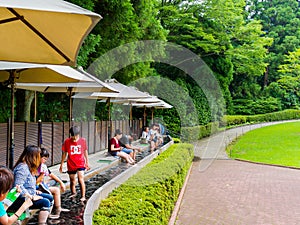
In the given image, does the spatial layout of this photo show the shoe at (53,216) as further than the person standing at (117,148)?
No

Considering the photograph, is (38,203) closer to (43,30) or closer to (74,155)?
(74,155)

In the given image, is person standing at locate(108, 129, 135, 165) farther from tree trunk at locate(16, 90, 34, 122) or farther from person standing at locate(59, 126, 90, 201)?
tree trunk at locate(16, 90, 34, 122)

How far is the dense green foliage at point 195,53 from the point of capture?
1526 cm

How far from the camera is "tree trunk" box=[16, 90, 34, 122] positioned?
45.5ft

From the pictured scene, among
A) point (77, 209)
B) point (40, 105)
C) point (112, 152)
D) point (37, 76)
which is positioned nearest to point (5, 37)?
point (37, 76)

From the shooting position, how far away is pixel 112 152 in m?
10.6

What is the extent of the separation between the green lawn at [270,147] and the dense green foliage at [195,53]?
443 centimetres

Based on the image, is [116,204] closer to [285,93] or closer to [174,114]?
[174,114]

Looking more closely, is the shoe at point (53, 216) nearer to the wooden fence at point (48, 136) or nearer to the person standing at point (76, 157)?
the person standing at point (76, 157)

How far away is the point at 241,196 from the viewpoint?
1225cm

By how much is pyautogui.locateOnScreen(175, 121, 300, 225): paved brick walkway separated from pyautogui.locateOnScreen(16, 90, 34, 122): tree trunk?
6315 millimetres

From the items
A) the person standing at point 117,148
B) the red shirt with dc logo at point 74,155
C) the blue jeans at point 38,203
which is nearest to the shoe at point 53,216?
the blue jeans at point 38,203

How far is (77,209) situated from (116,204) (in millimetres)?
630

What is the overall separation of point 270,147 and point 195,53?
35.0 ft
